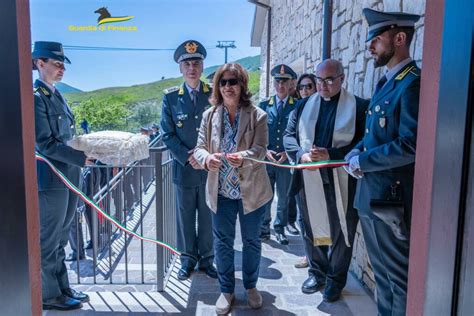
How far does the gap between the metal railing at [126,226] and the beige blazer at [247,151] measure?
482 millimetres

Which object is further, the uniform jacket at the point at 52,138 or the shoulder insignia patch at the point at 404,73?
the uniform jacket at the point at 52,138

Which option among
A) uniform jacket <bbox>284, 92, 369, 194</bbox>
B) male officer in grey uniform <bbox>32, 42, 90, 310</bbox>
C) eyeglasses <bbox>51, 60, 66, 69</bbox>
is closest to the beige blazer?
uniform jacket <bbox>284, 92, 369, 194</bbox>

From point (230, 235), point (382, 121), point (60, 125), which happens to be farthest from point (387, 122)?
point (60, 125)

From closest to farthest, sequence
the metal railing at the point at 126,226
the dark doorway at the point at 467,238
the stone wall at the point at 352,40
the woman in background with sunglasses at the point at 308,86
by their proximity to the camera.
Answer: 1. the dark doorway at the point at 467,238
2. the stone wall at the point at 352,40
3. the metal railing at the point at 126,226
4. the woman in background with sunglasses at the point at 308,86

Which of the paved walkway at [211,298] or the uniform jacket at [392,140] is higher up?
the uniform jacket at [392,140]

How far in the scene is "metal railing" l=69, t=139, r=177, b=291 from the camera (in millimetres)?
3111

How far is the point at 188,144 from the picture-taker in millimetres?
3297

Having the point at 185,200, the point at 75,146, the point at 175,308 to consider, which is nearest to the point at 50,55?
the point at 75,146

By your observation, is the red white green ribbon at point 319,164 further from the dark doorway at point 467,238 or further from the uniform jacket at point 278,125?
the dark doorway at point 467,238

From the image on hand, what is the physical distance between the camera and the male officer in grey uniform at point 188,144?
3258 mm

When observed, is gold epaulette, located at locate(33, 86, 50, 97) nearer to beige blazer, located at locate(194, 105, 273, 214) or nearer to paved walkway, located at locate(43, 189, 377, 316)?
beige blazer, located at locate(194, 105, 273, 214)

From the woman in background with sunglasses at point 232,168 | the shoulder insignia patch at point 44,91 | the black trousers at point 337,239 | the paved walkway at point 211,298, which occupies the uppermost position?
the shoulder insignia patch at point 44,91

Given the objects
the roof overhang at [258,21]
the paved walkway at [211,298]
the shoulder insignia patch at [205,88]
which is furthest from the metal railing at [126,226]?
the roof overhang at [258,21]

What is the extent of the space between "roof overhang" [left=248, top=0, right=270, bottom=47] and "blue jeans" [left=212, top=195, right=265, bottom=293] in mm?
7491
